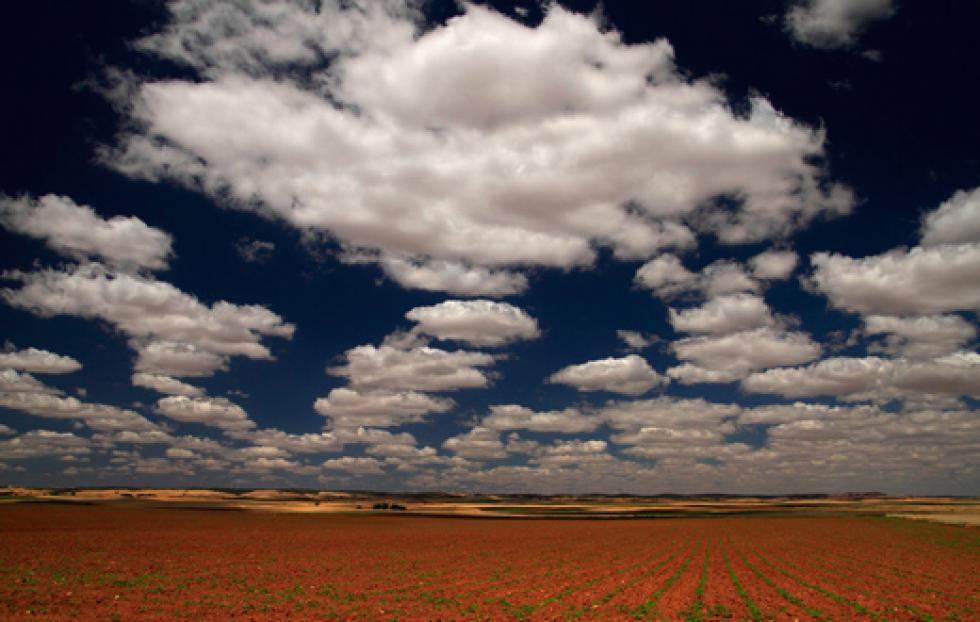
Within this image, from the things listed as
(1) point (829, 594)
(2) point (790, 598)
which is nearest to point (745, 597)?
(2) point (790, 598)

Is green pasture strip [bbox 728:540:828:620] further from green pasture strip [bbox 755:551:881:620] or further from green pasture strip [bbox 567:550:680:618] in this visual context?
green pasture strip [bbox 567:550:680:618]

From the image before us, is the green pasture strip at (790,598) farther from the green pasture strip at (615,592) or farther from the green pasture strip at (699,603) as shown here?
the green pasture strip at (615,592)

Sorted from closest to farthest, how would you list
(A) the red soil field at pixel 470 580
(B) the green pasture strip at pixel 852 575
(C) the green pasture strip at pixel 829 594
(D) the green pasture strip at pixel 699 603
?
(D) the green pasture strip at pixel 699 603 < (A) the red soil field at pixel 470 580 < (B) the green pasture strip at pixel 852 575 < (C) the green pasture strip at pixel 829 594

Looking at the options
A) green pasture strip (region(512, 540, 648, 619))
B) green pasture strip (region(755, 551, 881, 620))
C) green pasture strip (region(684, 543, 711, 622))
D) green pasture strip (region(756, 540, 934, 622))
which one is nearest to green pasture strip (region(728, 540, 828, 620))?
green pasture strip (region(755, 551, 881, 620))

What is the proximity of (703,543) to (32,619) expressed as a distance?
208 feet

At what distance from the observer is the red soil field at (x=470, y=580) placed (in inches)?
1035

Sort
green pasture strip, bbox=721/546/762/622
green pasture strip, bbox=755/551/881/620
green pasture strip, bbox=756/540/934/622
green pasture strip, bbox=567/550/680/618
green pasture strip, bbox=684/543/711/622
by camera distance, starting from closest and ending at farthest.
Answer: green pasture strip, bbox=684/543/711/622, green pasture strip, bbox=721/546/762/622, green pasture strip, bbox=567/550/680/618, green pasture strip, bbox=756/540/934/622, green pasture strip, bbox=755/551/881/620

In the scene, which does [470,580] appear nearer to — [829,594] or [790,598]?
[790,598]

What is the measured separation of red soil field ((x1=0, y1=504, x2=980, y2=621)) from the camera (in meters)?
26.3

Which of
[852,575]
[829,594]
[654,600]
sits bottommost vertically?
[852,575]

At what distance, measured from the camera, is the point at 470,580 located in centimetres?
3659

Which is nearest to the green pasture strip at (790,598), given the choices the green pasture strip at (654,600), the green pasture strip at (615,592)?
the green pasture strip at (654,600)

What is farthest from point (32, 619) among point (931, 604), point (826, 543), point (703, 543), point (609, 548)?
point (826, 543)

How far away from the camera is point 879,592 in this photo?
32.7 metres
